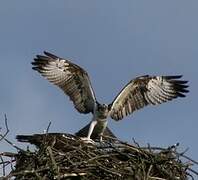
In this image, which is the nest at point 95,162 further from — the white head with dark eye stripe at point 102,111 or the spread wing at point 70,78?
the spread wing at point 70,78

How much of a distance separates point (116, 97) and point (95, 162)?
12.6ft

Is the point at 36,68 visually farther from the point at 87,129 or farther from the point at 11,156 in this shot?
the point at 11,156

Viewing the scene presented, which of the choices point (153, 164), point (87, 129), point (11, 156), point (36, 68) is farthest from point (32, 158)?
point (36, 68)

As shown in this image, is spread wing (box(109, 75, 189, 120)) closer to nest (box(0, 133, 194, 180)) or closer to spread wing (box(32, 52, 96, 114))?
spread wing (box(32, 52, 96, 114))

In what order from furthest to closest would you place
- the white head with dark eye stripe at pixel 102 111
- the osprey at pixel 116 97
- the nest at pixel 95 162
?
1. the osprey at pixel 116 97
2. the white head with dark eye stripe at pixel 102 111
3. the nest at pixel 95 162

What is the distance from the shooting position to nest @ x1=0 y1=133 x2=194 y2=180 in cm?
866

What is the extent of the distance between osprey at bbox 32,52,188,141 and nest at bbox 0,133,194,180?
298 cm

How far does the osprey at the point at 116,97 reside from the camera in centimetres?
1270

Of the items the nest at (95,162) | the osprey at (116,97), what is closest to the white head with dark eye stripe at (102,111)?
the osprey at (116,97)

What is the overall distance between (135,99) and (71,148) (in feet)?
12.2

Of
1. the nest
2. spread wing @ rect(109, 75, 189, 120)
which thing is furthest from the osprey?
the nest

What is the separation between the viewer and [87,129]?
1218 cm

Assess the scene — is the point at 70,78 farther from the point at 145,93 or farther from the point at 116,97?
the point at 145,93

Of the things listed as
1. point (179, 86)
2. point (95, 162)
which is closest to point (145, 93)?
point (179, 86)
